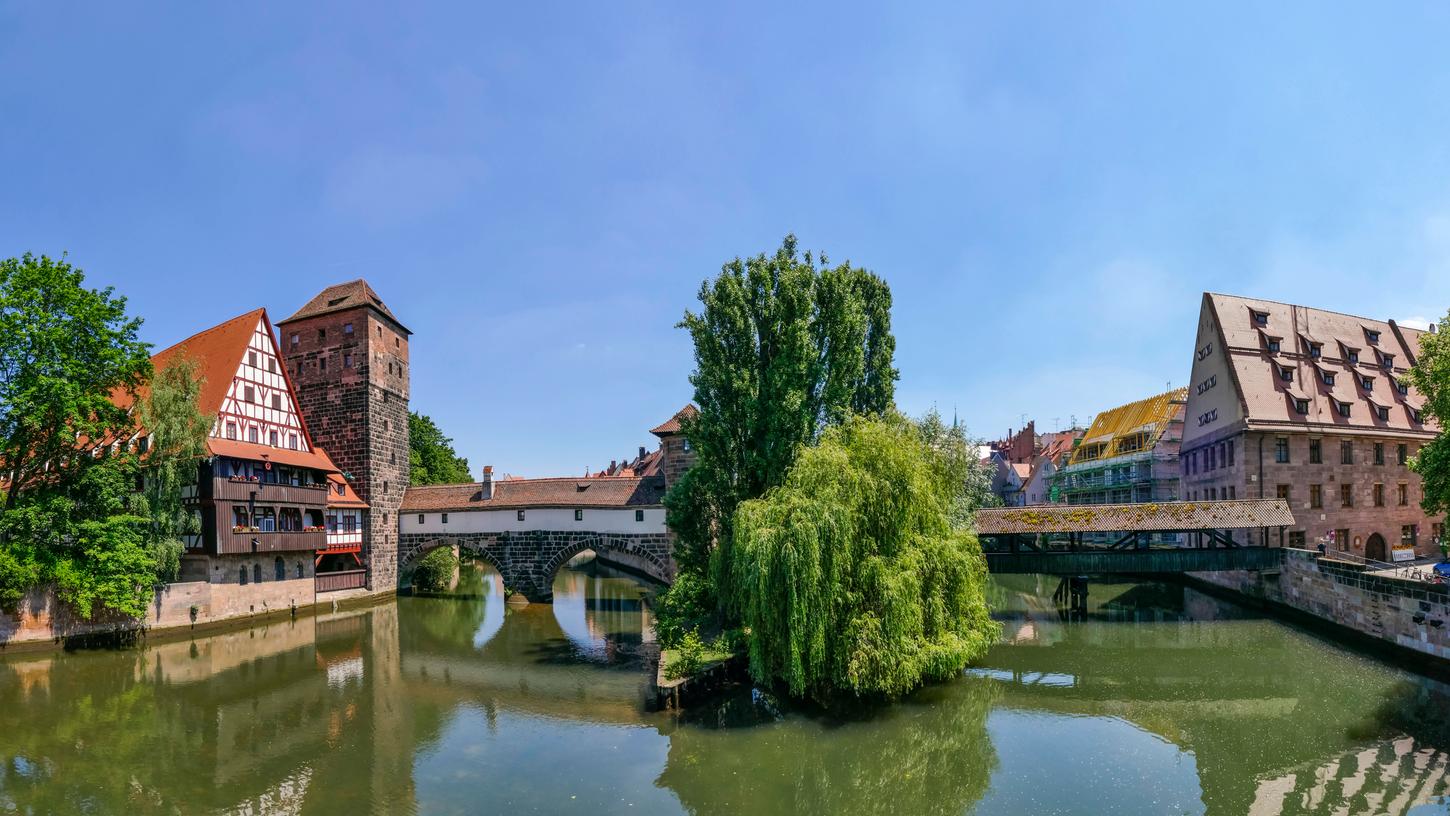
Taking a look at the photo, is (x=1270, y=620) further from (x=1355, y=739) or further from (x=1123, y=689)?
(x=1355, y=739)

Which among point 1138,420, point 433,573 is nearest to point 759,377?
point 433,573

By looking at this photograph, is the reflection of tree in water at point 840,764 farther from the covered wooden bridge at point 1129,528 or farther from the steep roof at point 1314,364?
the steep roof at point 1314,364

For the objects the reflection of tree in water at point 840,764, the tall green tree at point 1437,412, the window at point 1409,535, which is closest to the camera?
the reflection of tree in water at point 840,764

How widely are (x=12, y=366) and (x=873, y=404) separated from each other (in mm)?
24331

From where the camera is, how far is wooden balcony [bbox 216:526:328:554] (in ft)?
82.2

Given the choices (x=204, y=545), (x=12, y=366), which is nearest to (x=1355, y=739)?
(x=204, y=545)

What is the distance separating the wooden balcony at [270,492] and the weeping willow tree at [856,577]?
63.5 feet

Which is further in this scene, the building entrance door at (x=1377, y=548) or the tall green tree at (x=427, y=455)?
the tall green tree at (x=427, y=455)

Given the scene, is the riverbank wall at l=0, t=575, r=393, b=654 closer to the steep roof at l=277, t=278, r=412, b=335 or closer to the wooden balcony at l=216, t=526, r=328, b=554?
the wooden balcony at l=216, t=526, r=328, b=554

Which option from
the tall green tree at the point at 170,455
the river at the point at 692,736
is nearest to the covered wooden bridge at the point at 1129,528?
the river at the point at 692,736

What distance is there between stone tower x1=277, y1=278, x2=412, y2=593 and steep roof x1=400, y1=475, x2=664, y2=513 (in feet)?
5.88

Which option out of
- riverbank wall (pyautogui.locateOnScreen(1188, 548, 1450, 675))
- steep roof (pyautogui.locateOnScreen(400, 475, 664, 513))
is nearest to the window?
riverbank wall (pyautogui.locateOnScreen(1188, 548, 1450, 675))

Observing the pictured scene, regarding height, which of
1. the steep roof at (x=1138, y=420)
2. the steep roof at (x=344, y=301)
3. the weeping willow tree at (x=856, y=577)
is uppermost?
the steep roof at (x=344, y=301)

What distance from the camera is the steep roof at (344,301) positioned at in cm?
3250
